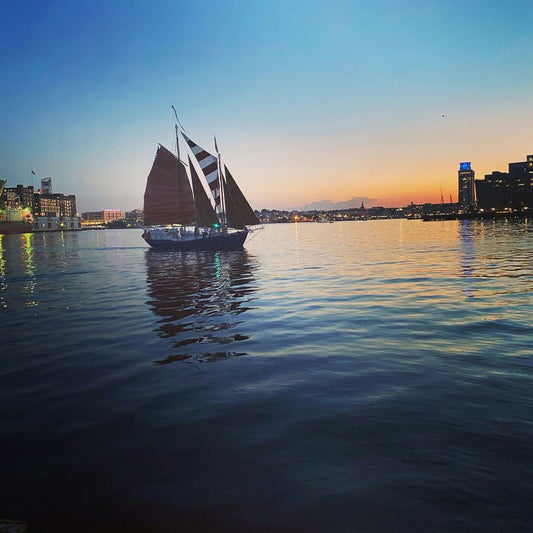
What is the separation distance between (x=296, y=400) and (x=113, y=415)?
3.65 meters

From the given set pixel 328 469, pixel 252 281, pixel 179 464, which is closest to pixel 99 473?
pixel 179 464

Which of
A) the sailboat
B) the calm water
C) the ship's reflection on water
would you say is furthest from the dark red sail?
the calm water

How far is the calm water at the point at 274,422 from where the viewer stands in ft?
16.1

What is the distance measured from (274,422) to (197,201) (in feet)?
197

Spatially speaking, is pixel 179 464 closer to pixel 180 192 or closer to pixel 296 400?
pixel 296 400

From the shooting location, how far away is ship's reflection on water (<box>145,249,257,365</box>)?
40.4ft

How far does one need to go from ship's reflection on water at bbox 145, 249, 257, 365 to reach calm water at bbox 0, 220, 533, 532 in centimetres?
15

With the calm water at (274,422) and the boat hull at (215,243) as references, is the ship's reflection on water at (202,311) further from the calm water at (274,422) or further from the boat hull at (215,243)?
the boat hull at (215,243)

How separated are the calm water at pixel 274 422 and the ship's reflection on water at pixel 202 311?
0.15 meters

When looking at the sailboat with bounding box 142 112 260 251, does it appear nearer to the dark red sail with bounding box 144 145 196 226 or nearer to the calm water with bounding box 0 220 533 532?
the dark red sail with bounding box 144 145 196 226

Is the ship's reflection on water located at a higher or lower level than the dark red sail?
lower

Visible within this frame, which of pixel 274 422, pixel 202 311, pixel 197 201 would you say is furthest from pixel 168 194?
A: pixel 274 422

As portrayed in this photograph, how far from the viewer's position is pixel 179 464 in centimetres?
595

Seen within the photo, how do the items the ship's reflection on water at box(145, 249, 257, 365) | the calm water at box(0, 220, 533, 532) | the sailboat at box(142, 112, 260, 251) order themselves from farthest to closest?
the sailboat at box(142, 112, 260, 251)
the ship's reflection on water at box(145, 249, 257, 365)
the calm water at box(0, 220, 533, 532)
